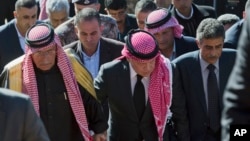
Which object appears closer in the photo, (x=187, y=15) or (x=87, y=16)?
(x=87, y=16)

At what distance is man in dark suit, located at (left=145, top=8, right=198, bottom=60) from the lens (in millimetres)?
6773

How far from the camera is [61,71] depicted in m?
5.43

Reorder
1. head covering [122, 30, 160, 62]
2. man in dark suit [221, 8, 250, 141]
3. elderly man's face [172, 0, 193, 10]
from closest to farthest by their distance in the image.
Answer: man in dark suit [221, 8, 250, 141] → head covering [122, 30, 160, 62] → elderly man's face [172, 0, 193, 10]

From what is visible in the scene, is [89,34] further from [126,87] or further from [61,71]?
[61,71]

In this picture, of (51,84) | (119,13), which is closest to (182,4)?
(119,13)

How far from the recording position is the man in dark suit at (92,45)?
6.47 meters

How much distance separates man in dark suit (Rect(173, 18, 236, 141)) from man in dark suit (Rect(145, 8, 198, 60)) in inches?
31.7

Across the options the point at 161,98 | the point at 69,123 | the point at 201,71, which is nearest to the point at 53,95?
the point at 69,123

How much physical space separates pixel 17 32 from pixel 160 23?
1.48m

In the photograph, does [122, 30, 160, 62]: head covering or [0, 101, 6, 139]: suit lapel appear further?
[122, 30, 160, 62]: head covering

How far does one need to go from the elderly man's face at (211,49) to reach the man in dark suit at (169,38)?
83 centimetres

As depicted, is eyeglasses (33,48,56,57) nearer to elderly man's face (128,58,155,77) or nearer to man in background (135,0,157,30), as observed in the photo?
elderly man's face (128,58,155,77)

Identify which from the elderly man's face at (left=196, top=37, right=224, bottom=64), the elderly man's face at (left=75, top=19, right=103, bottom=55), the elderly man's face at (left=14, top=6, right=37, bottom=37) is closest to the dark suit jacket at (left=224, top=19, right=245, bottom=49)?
the elderly man's face at (left=196, top=37, right=224, bottom=64)

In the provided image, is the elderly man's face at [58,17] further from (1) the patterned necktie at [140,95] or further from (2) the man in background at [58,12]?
(1) the patterned necktie at [140,95]
